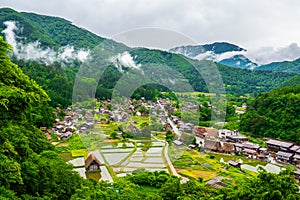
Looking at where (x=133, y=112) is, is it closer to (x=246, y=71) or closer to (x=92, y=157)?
(x=92, y=157)

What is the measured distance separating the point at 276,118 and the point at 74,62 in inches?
1131

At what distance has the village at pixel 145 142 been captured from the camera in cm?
1198

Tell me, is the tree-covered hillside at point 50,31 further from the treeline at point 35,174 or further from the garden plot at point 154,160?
the treeline at point 35,174

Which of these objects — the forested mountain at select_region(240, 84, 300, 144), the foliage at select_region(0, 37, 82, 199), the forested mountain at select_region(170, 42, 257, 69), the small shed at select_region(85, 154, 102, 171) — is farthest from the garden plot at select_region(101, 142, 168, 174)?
the forested mountain at select_region(240, 84, 300, 144)

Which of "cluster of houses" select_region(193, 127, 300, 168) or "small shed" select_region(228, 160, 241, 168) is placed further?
"cluster of houses" select_region(193, 127, 300, 168)

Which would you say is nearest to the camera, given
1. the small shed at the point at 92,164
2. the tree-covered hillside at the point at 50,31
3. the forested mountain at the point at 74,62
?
the small shed at the point at 92,164

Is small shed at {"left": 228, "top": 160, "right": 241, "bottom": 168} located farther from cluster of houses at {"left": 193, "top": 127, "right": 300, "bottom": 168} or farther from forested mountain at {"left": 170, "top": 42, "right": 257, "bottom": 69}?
forested mountain at {"left": 170, "top": 42, "right": 257, "bottom": 69}

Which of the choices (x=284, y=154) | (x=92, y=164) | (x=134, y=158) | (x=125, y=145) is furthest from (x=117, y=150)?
(x=284, y=154)

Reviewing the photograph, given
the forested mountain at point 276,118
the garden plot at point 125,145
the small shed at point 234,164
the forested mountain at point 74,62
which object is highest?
the forested mountain at point 74,62

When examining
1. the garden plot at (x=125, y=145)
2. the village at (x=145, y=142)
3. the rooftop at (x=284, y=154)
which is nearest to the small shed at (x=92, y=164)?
the village at (x=145, y=142)

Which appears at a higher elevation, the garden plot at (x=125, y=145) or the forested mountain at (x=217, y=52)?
the forested mountain at (x=217, y=52)

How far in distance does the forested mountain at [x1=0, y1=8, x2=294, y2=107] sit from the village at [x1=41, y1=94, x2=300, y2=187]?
356cm

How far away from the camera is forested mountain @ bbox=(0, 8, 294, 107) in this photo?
20.8 meters

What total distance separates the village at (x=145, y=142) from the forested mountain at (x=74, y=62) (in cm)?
356
